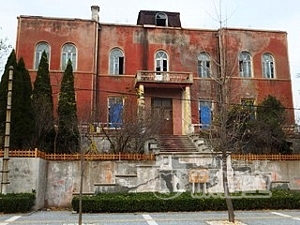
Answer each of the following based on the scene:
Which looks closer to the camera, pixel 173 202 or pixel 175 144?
pixel 173 202

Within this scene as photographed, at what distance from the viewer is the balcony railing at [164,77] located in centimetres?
2469

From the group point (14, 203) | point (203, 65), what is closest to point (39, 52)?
point (203, 65)

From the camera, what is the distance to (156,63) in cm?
2762

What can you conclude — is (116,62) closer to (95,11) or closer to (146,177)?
(95,11)

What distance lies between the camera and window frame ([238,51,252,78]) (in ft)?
92.0

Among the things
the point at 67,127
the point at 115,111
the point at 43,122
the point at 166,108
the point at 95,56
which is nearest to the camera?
the point at 43,122

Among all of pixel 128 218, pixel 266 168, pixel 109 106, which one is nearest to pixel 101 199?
pixel 128 218

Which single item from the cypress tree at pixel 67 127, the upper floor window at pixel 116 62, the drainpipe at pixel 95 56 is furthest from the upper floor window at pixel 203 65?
the cypress tree at pixel 67 127

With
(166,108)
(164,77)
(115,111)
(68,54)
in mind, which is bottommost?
(115,111)

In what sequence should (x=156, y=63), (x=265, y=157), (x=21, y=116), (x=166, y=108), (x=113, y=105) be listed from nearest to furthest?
(x=21, y=116), (x=265, y=157), (x=113, y=105), (x=166, y=108), (x=156, y=63)

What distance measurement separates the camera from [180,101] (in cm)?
2562

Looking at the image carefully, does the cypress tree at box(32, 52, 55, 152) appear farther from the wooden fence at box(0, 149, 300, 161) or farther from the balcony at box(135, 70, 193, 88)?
the balcony at box(135, 70, 193, 88)

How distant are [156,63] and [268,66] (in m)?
8.83

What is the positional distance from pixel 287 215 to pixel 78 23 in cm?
2008
